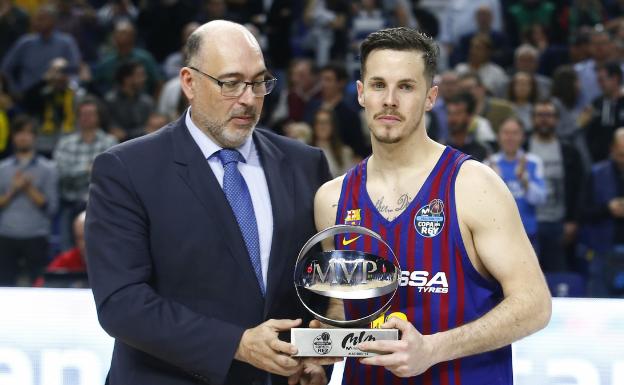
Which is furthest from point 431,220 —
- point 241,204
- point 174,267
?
point 174,267

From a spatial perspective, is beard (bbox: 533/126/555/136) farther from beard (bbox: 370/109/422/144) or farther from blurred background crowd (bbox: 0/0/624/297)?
beard (bbox: 370/109/422/144)

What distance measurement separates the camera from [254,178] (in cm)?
436

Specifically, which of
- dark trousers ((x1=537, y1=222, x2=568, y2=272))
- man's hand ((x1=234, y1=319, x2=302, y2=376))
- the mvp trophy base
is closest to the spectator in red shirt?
dark trousers ((x1=537, y1=222, x2=568, y2=272))

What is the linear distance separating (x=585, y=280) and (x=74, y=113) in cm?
545

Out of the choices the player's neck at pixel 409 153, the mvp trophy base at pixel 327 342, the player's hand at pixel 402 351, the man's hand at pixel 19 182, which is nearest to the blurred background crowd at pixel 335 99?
the man's hand at pixel 19 182

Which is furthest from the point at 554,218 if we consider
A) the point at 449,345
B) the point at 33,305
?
the point at 449,345

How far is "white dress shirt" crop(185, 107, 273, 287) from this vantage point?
4.25 meters

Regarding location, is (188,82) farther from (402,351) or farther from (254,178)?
(402,351)

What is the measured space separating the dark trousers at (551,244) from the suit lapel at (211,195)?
590 cm

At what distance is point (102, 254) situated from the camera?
4066 mm

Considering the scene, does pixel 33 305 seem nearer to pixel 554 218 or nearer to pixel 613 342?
pixel 613 342

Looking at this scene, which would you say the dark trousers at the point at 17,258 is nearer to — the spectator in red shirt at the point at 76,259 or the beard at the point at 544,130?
the spectator in red shirt at the point at 76,259

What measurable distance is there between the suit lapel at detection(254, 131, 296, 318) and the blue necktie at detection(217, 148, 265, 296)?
0.06m

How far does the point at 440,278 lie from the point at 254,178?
842 millimetres
